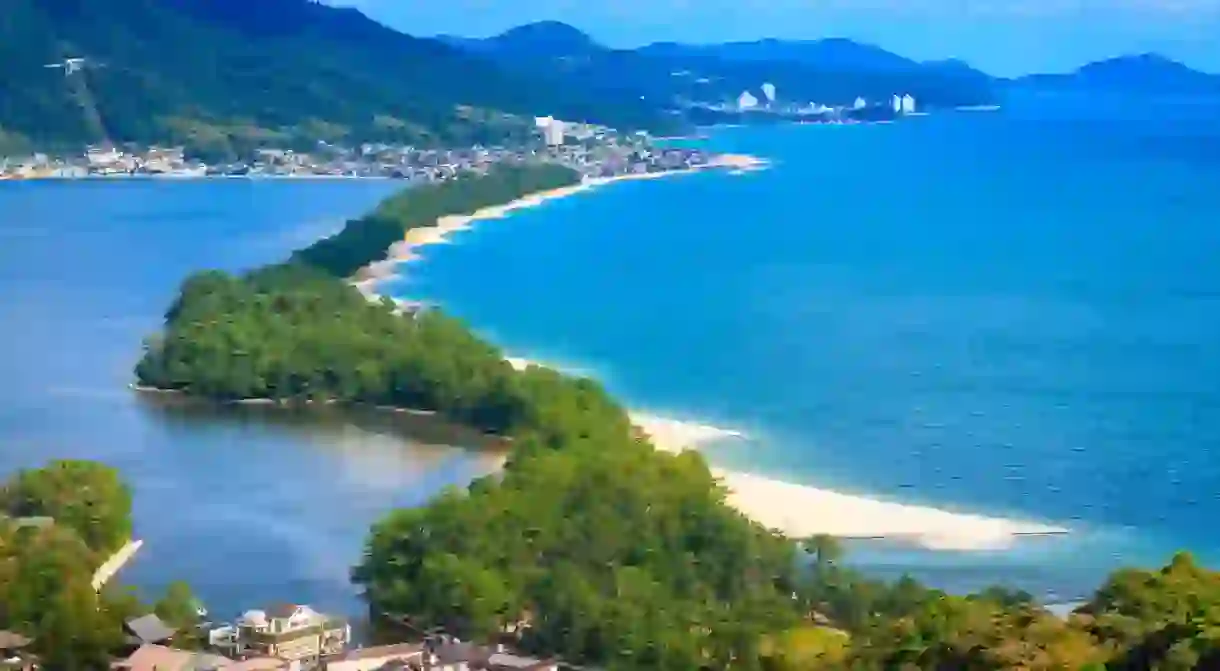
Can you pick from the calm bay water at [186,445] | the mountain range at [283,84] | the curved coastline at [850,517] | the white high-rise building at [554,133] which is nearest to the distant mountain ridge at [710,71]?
the mountain range at [283,84]

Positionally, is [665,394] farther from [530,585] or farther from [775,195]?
[775,195]

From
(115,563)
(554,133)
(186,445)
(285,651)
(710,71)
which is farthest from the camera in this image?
(710,71)

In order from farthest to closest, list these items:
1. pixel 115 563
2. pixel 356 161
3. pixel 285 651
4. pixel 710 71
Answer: pixel 710 71 → pixel 356 161 → pixel 115 563 → pixel 285 651

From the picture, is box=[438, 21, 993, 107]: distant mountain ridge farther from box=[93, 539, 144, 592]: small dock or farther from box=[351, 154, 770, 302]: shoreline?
box=[93, 539, 144, 592]: small dock

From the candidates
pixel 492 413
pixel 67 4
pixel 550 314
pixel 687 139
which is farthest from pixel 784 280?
pixel 67 4

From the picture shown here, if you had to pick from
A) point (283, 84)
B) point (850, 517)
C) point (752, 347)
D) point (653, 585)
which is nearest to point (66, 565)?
point (653, 585)

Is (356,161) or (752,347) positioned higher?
(356,161)

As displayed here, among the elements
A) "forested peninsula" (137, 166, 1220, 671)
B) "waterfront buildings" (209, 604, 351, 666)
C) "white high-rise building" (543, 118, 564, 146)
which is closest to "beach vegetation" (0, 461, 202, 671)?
"waterfront buildings" (209, 604, 351, 666)

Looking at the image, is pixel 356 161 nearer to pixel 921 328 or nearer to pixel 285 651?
pixel 921 328
